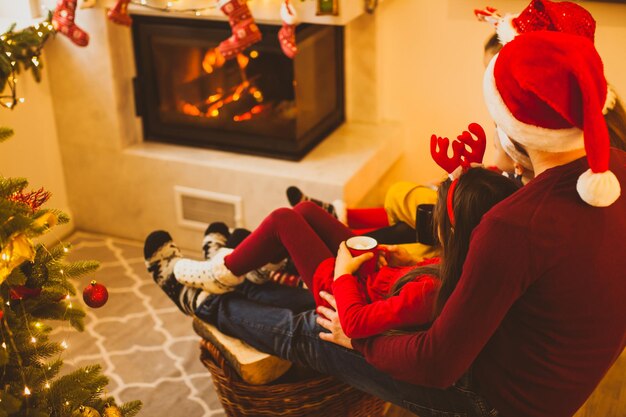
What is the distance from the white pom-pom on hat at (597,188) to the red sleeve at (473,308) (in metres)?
0.12

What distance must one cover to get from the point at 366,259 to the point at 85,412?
688mm

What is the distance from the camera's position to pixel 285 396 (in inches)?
75.3

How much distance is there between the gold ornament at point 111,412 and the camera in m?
1.58

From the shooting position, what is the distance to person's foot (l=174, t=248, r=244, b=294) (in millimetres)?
2010

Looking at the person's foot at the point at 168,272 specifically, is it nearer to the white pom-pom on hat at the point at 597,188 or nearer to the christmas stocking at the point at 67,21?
the christmas stocking at the point at 67,21

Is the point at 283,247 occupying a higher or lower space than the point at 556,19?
lower

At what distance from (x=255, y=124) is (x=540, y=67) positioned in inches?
70.5

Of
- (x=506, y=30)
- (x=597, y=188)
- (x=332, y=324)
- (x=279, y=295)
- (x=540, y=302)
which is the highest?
(x=506, y=30)

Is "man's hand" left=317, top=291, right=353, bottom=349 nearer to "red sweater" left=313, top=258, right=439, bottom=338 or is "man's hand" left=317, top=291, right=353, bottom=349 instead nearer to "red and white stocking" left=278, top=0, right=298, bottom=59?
"red sweater" left=313, top=258, right=439, bottom=338

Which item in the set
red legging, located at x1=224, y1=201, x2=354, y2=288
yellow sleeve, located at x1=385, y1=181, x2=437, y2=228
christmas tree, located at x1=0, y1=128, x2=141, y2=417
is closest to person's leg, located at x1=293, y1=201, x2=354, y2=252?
red legging, located at x1=224, y1=201, x2=354, y2=288

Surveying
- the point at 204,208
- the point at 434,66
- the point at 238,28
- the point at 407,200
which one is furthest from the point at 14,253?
the point at 434,66

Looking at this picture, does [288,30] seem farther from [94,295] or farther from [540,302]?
[540,302]

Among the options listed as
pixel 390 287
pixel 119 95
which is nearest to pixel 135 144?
pixel 119 95

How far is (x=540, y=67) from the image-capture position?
4.11ft
